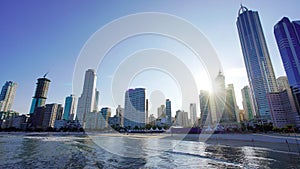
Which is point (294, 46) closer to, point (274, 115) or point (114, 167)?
point (274, 115)

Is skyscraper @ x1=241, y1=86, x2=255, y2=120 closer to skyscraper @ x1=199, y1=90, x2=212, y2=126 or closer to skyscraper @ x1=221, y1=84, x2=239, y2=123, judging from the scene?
skyscraper @ x1=221, y1=84, x2=239, y2=123

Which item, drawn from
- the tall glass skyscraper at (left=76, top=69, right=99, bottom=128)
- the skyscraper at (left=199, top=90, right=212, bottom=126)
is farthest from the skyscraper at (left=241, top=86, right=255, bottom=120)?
the tall glass skyscraper at (left=76, top=69, right=99, bottom=128)

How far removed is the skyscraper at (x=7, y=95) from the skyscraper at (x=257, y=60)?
22715 centimetres

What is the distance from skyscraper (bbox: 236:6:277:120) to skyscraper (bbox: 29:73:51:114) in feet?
607

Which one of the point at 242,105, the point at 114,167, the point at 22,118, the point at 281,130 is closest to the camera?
the point at 114,167

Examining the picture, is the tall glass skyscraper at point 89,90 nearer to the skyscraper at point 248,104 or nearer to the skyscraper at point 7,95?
the skyscraper at point 248,104

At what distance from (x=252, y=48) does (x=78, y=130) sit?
424 ft

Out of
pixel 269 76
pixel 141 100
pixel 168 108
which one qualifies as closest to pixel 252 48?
pixel 269 76

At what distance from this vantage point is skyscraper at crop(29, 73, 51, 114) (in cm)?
15712

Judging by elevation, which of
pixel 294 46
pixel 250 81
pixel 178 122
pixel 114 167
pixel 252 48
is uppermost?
pixel 252 48

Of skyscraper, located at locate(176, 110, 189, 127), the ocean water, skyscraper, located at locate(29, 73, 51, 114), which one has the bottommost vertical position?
the ocean water

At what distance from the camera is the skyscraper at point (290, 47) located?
81.0m

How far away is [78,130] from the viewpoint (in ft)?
299

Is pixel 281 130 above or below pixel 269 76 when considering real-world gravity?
below
